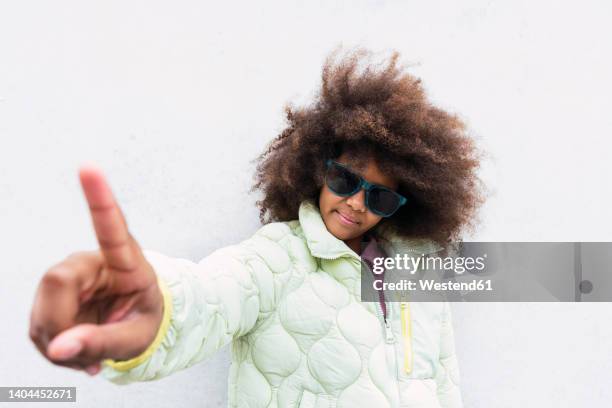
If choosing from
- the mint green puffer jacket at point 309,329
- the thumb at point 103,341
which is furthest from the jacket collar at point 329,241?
the thumb at point 103,341

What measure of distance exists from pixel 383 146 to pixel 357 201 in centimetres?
15

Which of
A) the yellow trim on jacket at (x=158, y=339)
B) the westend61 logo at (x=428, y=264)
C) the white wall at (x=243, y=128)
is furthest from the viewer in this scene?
the white wall at (x=243, y=128)

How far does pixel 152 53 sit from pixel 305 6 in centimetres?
48

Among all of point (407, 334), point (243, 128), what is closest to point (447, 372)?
point (407, 334)

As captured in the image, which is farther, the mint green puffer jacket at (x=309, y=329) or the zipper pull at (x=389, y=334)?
the zipper pull at (x=389, y=334)

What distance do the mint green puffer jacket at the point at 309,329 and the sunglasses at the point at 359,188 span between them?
0.29 feet

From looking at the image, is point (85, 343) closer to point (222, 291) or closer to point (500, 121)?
point (222, 291)

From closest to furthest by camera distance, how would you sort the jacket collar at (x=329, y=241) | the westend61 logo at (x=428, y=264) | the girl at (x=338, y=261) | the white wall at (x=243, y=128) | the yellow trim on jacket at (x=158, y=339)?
the yellow trim on jacket at (x=158, y=339) → the girl at (x=338, y=261) → the jacket collar at (x=329, y=241) → the westend61 logo at (x=428, y=264) → the white wall at (x=243, y=128)

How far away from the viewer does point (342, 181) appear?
4.38ft

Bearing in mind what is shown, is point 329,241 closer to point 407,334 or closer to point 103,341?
point 407,334

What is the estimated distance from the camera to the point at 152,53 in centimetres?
166

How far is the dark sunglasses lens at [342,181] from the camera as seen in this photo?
52.4 inches

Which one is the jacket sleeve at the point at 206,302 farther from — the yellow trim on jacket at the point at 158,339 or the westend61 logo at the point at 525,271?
the westend61 logo at the point at 525,271

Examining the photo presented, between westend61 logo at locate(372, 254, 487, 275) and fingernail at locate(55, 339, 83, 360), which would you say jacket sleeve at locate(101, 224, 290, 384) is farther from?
westend61 logo at locate(372, 254, 487, 275)
